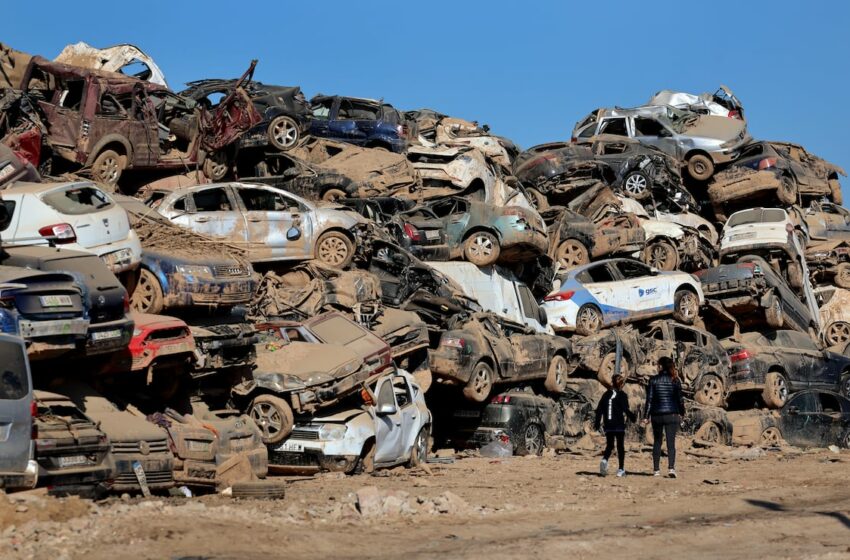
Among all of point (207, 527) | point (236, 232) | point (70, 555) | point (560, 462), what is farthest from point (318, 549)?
point (236, 232)

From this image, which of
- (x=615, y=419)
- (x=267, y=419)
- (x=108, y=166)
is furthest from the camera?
(x=108, y=166)

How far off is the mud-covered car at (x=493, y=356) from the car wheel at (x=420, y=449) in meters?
1.84

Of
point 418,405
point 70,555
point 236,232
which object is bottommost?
point 70,555

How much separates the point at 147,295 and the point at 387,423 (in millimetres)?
3584

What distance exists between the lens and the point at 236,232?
2173 centimetres

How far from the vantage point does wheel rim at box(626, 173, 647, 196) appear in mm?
35438

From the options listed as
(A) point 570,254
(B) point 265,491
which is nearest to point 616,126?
(A) point 570,254

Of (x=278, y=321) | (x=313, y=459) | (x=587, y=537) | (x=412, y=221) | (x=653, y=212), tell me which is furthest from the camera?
(x=653, y=212)

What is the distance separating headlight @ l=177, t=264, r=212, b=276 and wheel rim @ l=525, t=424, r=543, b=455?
658 centimetres

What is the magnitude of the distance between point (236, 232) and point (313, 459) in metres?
6.45

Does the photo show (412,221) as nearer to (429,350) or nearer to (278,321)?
(429,350)

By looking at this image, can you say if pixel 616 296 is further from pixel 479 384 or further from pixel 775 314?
pixel 479 384

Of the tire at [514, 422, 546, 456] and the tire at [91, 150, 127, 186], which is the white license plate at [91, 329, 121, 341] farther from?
the tire at [91, 150, 127, 186]

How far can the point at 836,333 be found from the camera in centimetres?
3534
